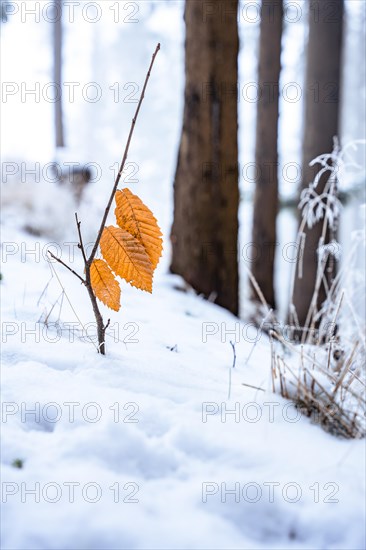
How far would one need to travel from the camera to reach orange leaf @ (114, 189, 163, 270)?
1306 millimetres

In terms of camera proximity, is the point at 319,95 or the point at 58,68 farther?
the point at 58,68

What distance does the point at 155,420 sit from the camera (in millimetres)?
1192

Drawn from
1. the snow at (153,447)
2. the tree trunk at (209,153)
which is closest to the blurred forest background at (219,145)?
the tree trunk at (209,153)

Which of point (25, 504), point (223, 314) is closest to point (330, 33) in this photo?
point (223, 314)

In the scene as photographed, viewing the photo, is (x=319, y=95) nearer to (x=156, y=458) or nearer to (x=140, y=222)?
(x=140, y=222)

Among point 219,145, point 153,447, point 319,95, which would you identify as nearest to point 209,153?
point 219,145

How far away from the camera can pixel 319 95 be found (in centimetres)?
486

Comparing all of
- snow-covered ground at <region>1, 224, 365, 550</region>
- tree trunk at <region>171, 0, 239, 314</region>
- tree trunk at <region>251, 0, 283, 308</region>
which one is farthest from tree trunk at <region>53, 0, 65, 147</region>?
snow-covered ground at <region>1, 224, 365, 550</region>

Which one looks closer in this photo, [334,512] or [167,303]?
[334,512]

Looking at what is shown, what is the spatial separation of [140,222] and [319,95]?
4.20m

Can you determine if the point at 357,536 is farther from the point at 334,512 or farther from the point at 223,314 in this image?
the point at 223,314

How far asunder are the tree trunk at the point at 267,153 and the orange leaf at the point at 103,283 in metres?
4.10

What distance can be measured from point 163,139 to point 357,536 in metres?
20.2

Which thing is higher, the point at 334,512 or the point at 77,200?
the point at 77,200
